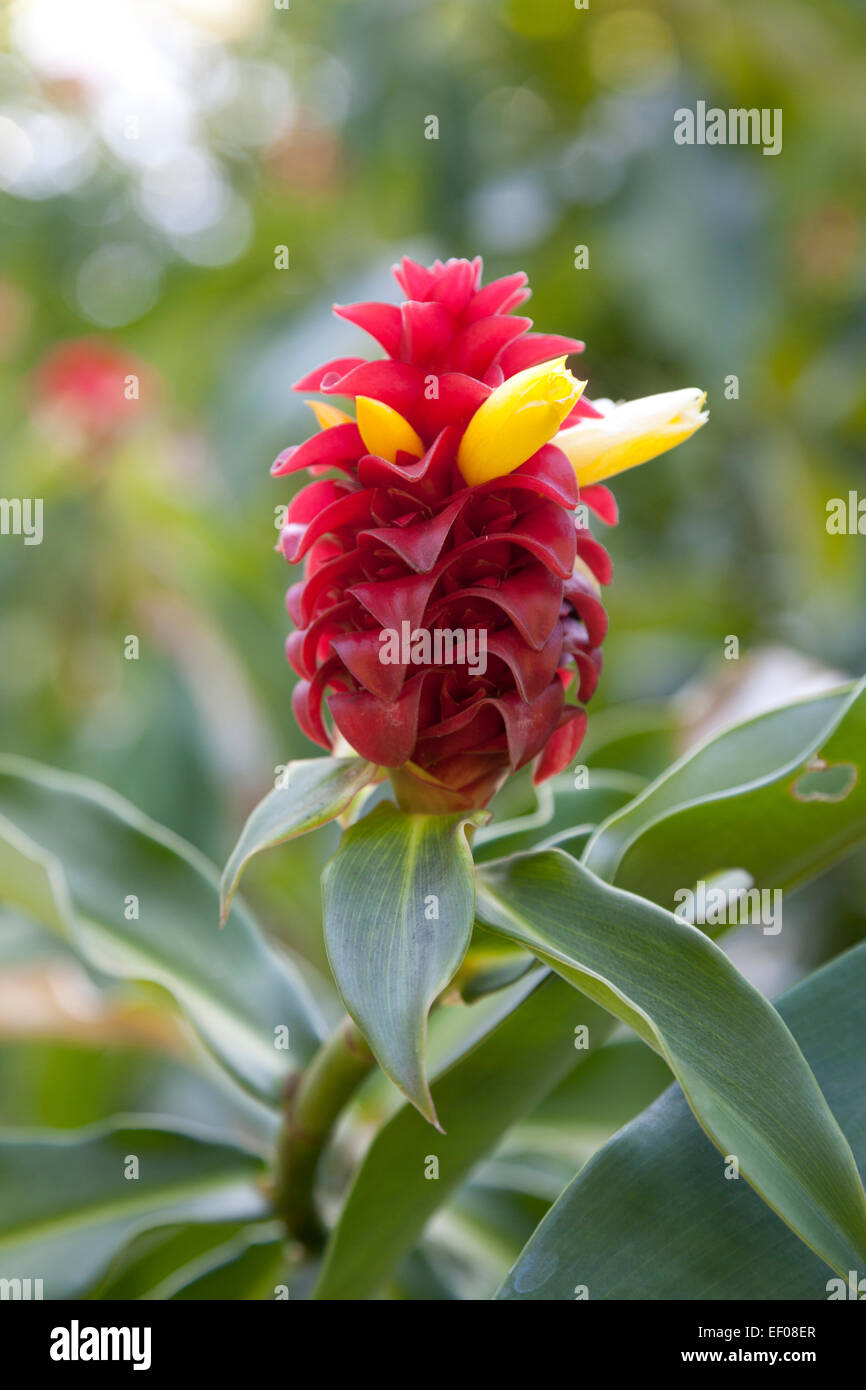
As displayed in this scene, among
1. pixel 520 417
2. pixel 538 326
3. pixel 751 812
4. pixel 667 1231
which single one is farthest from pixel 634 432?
pixel 538 326

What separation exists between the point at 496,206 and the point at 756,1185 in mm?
1549

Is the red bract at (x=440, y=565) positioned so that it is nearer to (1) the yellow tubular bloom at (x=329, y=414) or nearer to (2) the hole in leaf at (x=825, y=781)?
(1) the yellow tubular bloom at (x=329, y=414)

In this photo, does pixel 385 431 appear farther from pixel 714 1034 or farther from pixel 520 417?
pixel 714 1034

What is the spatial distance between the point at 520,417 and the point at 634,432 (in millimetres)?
78

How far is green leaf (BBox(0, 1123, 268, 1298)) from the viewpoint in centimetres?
71

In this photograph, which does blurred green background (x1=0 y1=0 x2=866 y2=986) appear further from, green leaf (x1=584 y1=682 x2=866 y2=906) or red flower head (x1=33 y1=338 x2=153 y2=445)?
green leaf (x1=584 y1=682 x2=866 y2=906)

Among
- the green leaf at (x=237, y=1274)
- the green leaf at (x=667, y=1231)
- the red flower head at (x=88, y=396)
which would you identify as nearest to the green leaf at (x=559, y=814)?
the green leaf at (x=667, y=1231)

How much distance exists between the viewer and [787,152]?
1.71 m

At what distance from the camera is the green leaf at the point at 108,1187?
2.32 ft

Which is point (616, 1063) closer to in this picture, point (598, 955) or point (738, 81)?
point (598, 955)

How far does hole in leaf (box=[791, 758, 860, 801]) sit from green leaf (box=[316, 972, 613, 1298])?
0.50 feet

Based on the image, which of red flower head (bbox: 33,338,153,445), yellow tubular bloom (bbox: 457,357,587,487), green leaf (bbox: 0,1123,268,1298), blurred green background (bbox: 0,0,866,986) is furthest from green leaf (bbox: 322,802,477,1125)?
red flower head (bbox: 33,338,153,445)

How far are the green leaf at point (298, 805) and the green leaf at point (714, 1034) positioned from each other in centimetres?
8

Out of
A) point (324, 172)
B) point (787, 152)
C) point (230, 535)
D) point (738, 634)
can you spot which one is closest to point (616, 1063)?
point (738, 634)
